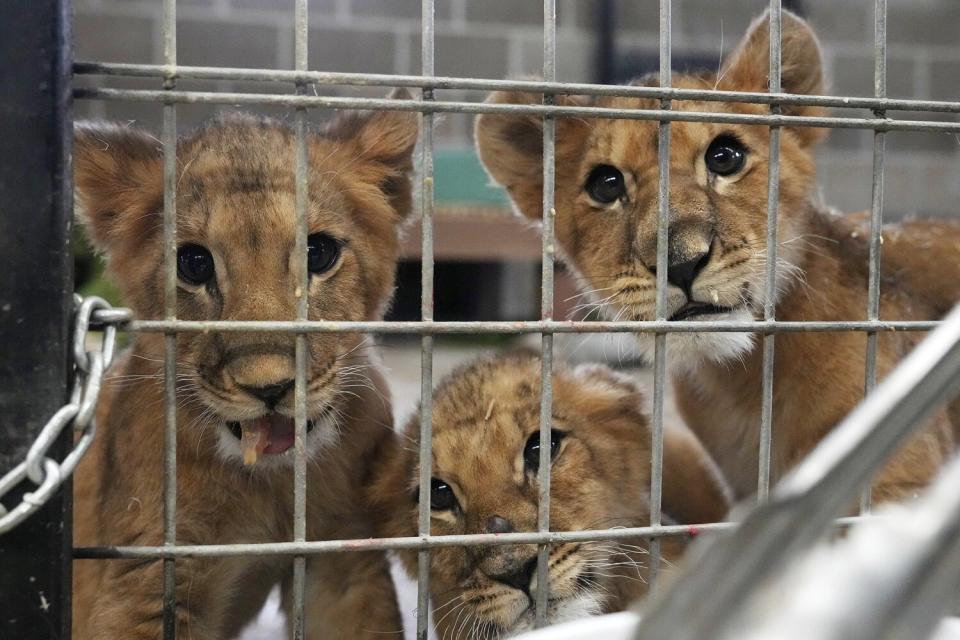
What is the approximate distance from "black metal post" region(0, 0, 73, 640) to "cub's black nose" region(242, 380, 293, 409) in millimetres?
391

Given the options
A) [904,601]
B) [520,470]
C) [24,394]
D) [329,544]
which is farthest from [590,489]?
[904,601]

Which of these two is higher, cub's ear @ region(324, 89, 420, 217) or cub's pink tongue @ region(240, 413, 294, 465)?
cub's ear @ region(324, 89, 420, 217)

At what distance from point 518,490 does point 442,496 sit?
209 millimetres

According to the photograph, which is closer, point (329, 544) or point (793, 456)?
point (329, 544)

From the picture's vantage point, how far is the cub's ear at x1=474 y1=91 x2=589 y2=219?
2.57 metres

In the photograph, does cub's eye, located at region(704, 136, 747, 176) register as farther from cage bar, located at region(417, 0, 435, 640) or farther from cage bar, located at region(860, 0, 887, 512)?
cage bar, located at region(417, 0, 435, 640)

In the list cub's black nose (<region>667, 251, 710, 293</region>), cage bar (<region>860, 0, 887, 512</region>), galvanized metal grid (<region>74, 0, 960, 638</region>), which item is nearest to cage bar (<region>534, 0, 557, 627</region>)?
galvanized metal grid (<region>74, 0, 960, 638</region>)

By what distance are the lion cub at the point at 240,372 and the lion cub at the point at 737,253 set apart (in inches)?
18.9

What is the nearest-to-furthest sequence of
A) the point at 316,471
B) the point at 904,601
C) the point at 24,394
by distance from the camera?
the point at 904,601
the point at 24,394
the point at 316,471

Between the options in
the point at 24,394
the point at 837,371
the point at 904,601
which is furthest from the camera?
the point at 837,371

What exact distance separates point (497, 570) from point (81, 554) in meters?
0.78

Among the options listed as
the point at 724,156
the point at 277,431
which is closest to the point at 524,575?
the point at 277,431

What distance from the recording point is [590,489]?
2.28 m

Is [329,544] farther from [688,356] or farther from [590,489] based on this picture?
[688,356]
